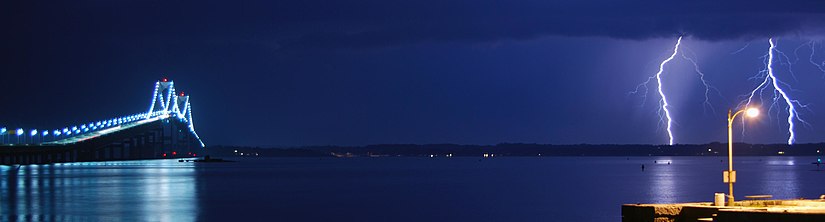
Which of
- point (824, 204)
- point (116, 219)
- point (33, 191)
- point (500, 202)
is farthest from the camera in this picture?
point (33, 191)

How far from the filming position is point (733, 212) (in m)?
29.5

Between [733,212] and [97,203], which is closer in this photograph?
[733,212]

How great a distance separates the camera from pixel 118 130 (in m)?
195

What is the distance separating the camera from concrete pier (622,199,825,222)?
2809 cm

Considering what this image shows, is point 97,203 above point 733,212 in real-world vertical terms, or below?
below

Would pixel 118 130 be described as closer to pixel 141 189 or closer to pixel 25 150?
pixel 25 150

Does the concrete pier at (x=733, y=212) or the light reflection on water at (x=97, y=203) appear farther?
the light reflection on water at (x=97, y=203)

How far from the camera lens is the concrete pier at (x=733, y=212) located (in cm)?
2809

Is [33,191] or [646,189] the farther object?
[646,189]

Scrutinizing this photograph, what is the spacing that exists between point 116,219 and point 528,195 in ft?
109

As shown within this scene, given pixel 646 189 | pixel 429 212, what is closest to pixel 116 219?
pixel 429 212

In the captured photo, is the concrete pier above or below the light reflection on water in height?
above

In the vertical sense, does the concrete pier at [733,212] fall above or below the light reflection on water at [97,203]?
above

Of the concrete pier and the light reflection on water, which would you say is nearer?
the concrete pier
